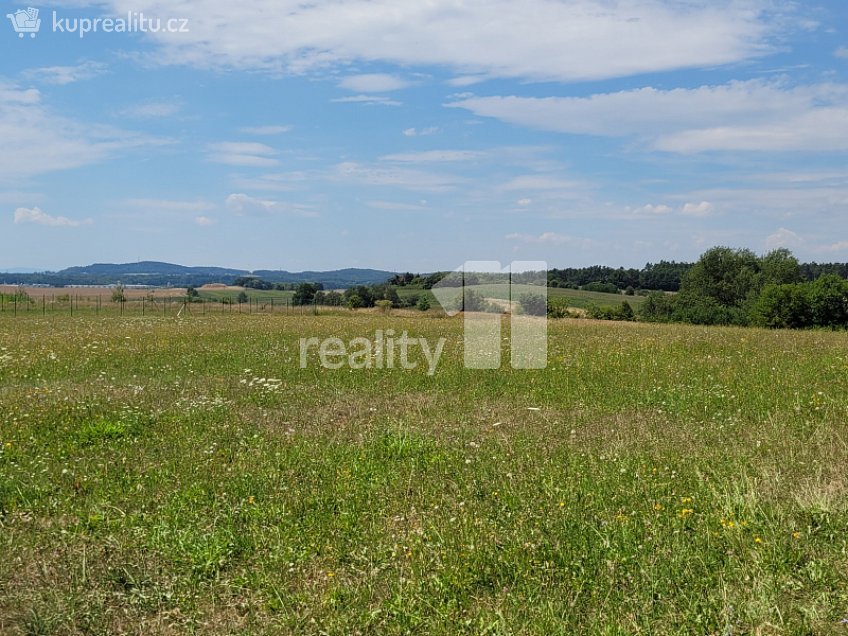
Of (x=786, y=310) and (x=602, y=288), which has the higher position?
(x=602, y=288)

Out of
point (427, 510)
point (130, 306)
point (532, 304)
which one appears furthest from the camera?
point (130, 306)

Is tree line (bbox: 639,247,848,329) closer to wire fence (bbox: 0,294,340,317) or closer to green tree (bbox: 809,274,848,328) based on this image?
green tree (bbox: 809,274,848,328)

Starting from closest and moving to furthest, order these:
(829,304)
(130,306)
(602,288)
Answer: (829,304), (130,306), (602,288)

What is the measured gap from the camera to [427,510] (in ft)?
21.0

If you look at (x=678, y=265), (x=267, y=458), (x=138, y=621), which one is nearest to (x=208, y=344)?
(x=267, y=458)

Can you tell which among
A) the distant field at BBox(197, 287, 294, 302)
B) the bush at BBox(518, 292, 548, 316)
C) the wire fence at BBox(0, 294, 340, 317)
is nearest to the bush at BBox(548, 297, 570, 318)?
the bush at BBox(518, 292, 548, 316)

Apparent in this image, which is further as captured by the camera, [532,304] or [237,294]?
[237,294]

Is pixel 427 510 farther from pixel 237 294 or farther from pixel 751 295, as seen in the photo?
pixel 237 294

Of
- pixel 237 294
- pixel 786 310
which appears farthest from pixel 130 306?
pixel 786 310

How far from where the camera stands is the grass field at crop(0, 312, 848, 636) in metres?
4.59

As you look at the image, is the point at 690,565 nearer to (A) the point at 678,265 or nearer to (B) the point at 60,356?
(B) the point at 60,356

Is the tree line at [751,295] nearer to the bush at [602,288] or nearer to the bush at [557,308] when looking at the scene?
the bush at [557,308]

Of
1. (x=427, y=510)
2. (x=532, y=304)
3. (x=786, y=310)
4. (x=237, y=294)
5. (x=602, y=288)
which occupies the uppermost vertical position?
(x=602, y=288)

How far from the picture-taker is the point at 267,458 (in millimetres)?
8148
